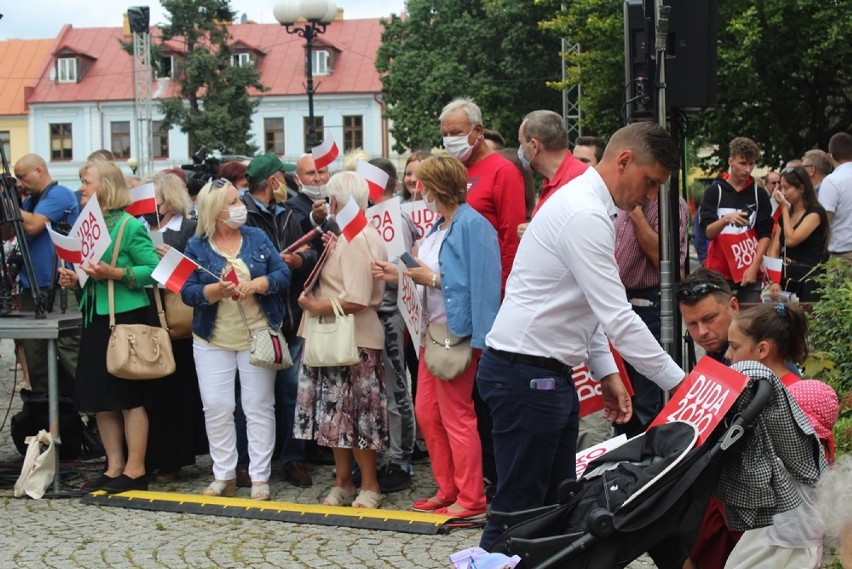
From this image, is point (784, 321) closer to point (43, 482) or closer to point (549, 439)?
point (549, 439)

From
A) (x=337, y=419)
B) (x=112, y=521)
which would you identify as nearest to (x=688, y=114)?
(x=337, y=419)

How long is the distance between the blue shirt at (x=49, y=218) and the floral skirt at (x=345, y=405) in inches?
104

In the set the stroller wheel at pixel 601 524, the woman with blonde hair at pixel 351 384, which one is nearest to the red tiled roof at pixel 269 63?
the woman with blonde hair at pixel 351 384

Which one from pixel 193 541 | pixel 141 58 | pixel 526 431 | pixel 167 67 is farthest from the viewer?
pixel 167 67

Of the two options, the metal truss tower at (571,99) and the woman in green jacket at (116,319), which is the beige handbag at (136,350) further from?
the metal truss tower at (571,99)

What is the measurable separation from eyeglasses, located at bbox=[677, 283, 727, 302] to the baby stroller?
54.6 inches

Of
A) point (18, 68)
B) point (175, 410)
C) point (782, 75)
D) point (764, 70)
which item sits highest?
point (18, 68)

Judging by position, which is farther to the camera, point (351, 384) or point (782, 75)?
point (782, 75)

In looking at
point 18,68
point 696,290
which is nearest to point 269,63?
point 18,68

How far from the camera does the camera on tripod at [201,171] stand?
1022 centimetres

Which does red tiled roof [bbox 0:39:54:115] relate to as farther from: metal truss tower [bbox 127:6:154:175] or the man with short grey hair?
the man with short grey hair

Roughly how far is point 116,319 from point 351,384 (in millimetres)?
1635

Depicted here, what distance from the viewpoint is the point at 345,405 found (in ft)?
25.2

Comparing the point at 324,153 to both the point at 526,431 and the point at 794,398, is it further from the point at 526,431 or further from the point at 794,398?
the point at 794,398
